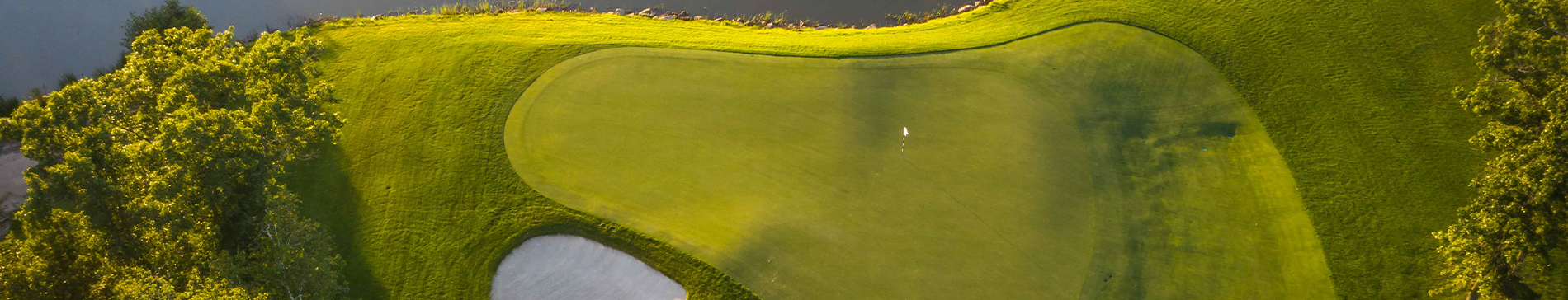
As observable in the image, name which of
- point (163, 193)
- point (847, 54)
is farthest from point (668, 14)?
point (163, 193)

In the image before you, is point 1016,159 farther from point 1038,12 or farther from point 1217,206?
point 1038,12

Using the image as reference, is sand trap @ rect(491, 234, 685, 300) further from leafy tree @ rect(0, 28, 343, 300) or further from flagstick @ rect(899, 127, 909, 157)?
flagstick @ rect(899, 127, 909, 157)

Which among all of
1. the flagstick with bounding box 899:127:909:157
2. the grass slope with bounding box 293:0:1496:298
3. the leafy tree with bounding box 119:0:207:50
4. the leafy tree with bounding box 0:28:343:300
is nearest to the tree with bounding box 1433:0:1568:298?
the grass slope with bounding box 293:0:1496:298

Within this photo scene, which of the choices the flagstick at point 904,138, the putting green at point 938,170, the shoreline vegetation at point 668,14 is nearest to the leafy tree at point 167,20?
the shoreline vegetation at point 668,14

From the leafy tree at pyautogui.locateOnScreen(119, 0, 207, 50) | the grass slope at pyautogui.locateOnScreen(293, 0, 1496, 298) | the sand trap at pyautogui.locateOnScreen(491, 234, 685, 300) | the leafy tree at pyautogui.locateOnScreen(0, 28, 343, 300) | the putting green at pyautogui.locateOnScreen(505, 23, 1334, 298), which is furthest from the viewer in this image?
the leafy tree at pyautogui.locateOnScreen(119, 0, 207, 50)

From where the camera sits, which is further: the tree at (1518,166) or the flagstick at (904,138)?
the flagstick at (904,138)

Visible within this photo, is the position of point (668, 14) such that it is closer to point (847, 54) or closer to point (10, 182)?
point (847, 54)

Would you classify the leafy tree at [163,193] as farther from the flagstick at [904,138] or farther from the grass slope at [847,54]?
the flagstick at [904,138]
